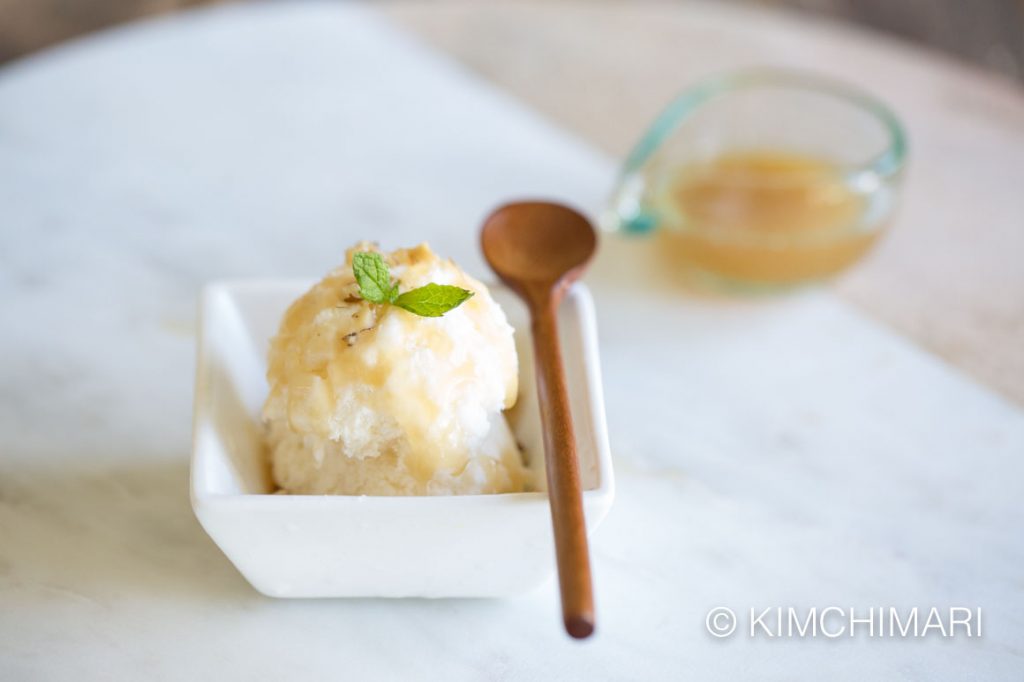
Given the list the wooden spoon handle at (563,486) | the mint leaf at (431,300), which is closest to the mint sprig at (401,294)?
the mint leaf at (431,300)

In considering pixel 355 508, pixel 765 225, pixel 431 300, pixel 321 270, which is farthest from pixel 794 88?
pixel 355 508

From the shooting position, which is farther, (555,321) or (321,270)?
(321,270)

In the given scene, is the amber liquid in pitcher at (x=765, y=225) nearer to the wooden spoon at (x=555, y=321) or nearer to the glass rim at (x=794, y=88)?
the glass rim at (x=794, y=88)

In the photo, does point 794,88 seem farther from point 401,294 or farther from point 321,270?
point 401,294

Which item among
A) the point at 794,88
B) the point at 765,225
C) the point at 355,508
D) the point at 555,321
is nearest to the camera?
the point at 355,508

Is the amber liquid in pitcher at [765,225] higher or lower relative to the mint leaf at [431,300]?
lower

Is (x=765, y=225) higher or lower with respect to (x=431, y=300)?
lower
